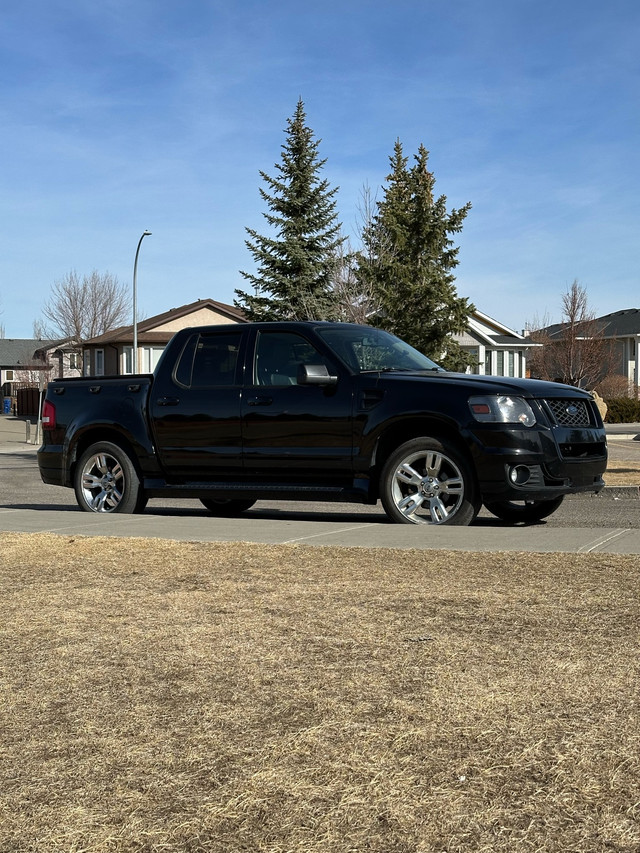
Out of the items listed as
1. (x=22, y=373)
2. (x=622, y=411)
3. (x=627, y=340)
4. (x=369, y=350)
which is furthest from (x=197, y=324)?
(x=369, y=350)

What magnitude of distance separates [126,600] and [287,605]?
89 cm

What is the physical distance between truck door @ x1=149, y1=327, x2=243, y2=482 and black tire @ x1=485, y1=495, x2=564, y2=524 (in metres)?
2.53

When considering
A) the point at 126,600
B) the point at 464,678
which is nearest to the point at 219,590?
the point at 126,600

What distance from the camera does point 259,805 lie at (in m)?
2.86

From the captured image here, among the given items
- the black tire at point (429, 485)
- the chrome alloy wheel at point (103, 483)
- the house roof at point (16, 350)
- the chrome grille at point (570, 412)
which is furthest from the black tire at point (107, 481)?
the house roof at point (16, 350)

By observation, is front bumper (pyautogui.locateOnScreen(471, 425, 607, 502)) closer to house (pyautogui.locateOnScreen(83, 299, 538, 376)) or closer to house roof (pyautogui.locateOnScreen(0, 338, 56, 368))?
house (pyautogui.locateOnScreen(83, 299, 538, 376))

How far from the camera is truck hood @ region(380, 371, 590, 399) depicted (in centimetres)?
871

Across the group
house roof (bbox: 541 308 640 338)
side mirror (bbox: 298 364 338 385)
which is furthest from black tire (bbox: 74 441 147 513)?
house roof (bbox: 541 308 640 338)

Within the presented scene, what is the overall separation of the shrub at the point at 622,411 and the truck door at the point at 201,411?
1853 inches

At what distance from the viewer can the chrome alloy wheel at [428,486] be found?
8.84 m

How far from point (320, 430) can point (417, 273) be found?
964 inches

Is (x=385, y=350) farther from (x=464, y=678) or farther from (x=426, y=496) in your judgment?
(x=464, y=678)

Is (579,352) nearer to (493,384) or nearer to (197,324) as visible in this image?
(197,324)

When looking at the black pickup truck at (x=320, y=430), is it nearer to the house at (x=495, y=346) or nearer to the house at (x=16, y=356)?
the house at (x=495, y=346)
